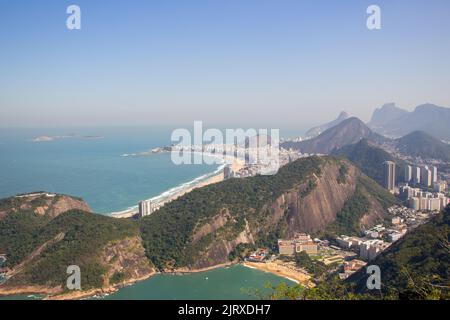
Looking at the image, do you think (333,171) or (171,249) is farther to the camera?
(333,171)

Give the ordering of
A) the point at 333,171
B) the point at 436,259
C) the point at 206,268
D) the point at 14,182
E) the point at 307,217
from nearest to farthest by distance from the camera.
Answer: the point at 436,259
the point at 206,268
the point at 307,217
the point at 333,171
the point at 14,182

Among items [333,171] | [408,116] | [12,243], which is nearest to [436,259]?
[333,171]

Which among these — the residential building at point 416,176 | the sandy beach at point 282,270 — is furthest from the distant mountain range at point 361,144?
the sandy beach at point 282,270

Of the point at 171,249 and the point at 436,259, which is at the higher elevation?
the point at 436,259

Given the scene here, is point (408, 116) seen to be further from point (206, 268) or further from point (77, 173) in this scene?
point (206, 268)

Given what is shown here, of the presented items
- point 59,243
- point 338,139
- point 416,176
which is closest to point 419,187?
point 416,176

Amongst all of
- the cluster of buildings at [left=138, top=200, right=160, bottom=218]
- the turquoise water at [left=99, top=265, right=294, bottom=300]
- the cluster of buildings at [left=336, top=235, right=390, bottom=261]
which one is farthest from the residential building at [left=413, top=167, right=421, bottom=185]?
the cluster of buildings at [left=138, top=200, right=160, bottom=218]
